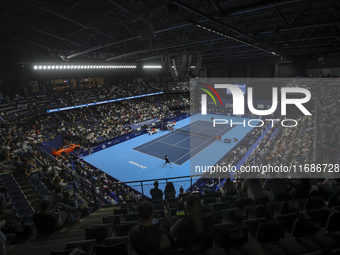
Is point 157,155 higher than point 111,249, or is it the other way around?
point 157,155

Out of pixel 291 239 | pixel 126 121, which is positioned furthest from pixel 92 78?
pixel 291 239

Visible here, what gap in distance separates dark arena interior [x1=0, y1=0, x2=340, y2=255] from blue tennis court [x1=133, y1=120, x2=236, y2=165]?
29 centimetres

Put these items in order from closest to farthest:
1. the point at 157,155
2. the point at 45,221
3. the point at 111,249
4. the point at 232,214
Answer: the point at 111,249
the point at 45,221
the point at 232,214
the point at 157,155

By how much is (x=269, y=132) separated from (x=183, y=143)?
10.9 meters

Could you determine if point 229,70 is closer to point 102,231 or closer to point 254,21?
point 254,21

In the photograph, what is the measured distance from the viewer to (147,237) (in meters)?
2.65

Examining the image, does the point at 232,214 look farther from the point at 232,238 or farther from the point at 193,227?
the point at 193,227

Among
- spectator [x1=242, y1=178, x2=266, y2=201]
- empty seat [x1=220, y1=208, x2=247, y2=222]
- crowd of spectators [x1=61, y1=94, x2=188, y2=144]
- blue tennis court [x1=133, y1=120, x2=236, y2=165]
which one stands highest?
crowd of spectators [x1=61, y1=94, x2=188, y2=144]

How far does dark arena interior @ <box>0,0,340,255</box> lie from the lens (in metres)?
3.86

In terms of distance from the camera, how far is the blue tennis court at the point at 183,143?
23602 mm

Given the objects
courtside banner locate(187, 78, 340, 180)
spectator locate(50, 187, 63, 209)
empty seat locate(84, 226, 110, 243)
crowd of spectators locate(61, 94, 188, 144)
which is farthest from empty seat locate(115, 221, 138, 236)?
crowd of spectators locate(61, 94, 188, 144)

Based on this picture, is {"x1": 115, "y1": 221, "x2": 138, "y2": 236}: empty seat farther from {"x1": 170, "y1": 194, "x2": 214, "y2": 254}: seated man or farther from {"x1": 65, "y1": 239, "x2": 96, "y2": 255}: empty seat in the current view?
{"x1": 170, "y1": 194, "x2": 214, "y2": 254}: seated man

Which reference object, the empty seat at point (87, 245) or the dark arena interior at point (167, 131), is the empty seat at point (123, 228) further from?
the empty seat at point (87, 245)

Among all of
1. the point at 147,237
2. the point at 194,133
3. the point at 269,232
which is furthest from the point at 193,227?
the point at 194,133
